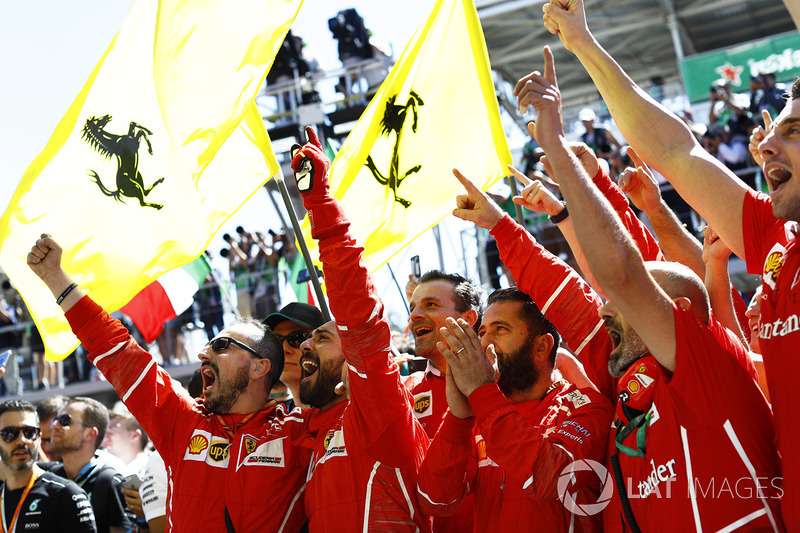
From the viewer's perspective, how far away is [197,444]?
11.9 ft

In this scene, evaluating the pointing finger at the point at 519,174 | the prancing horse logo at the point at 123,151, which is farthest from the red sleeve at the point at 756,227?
the prancing horse logo at the point at 123,151

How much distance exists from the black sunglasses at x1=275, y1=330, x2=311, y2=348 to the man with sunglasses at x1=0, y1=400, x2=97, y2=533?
1625 mm

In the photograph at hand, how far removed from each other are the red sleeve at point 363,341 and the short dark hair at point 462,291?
0.94 meters

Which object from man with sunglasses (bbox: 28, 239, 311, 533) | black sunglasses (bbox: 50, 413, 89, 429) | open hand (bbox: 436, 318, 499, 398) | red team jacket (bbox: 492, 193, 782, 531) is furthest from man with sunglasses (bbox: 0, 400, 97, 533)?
red team jacket (bbox: 492, 193, 782, 531)

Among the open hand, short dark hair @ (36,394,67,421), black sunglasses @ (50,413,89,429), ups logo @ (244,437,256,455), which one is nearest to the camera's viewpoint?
the open hand

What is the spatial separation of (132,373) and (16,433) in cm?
206

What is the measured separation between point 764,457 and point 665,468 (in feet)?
0.84

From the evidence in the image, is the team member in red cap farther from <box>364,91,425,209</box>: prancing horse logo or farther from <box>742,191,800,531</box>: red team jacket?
<box>364,91,425,209</box>: prancing horse logo

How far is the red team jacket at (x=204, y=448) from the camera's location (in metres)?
3.43

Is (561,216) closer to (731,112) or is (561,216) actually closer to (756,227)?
(756,227)

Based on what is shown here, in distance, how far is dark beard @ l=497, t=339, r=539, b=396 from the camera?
10.1ft

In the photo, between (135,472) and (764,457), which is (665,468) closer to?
(764,457)

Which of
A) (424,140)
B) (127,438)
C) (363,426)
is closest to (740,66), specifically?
(424,140)

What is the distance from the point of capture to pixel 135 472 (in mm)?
5582
